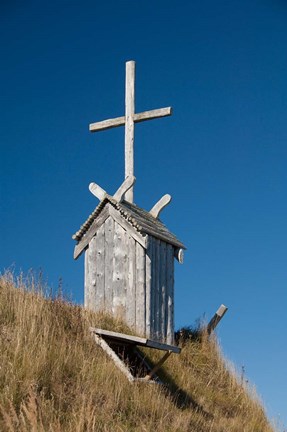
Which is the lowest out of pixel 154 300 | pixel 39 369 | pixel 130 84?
pixel 39 369

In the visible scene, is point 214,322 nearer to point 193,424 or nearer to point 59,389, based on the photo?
point 193,424

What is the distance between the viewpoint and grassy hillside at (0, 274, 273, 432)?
275 inches

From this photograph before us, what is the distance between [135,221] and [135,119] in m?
3.06

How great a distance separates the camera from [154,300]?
503 inches

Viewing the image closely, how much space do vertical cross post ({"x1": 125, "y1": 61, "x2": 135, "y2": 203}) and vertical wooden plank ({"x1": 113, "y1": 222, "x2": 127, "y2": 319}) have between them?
1.54 m

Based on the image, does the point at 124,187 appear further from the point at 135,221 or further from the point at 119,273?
the point at 119,273

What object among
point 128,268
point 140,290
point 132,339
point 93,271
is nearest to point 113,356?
point 132,339

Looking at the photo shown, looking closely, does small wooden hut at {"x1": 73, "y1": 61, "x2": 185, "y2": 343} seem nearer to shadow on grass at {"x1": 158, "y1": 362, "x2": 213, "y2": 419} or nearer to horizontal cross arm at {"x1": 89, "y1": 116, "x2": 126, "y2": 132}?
shadow on grass at {"x1": 158, "y1": 362, "x2": 213, "y2": 419}

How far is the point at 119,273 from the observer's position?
12711 mm

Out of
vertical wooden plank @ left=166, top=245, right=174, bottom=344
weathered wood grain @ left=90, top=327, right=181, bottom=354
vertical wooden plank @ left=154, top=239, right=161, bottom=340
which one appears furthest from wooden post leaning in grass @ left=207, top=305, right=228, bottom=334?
weathered wood grain @ left=90, top=327, right=181, bottom=354

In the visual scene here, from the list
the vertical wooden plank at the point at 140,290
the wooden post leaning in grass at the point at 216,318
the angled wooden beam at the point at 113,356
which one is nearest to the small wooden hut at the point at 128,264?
the vertical wooden plank at the point at 140,290

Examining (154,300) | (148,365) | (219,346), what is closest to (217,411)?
(148,365)

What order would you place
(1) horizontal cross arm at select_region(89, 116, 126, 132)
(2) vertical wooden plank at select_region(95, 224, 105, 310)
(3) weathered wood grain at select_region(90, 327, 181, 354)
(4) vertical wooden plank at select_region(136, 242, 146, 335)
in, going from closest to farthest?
(3) weathered wood grain at select_region(90, 327, 181, 354) → (4) vertical wooden plank at select_region(136, 242, 146, 335) → (2) vertical wooden plank at select_region(95, 224, 105, 310) → (1) horizontal cross arm at select_region(89, 116, 126, 132)

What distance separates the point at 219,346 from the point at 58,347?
6.66 meters
